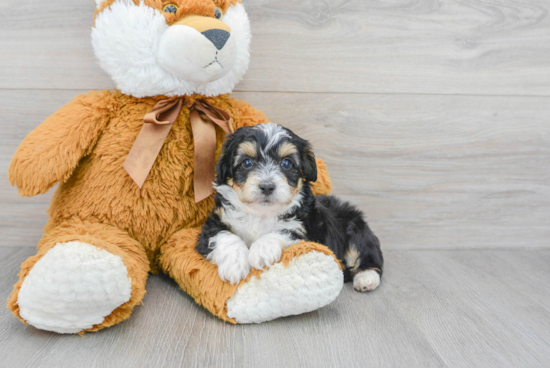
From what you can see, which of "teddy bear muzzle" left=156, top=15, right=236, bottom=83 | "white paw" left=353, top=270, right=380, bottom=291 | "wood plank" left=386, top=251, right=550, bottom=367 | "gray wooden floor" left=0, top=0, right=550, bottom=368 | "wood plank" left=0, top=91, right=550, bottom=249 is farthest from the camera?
"wood plank" left=0, top=91, right=550, bottom=249

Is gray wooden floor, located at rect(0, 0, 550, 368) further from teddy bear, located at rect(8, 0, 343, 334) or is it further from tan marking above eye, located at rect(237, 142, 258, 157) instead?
tan marking above eye, located at rect(237, 142, 258, 157)

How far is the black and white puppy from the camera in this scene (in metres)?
1.48

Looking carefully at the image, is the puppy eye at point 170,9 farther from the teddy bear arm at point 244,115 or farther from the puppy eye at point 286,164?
the puppy eye at point 286,164

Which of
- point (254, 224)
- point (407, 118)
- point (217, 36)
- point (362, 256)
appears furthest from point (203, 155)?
point (407, 118)

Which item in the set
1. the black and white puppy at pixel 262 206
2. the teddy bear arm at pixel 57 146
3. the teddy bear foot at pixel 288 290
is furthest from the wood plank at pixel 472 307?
the teddy bear arm at pixel 57 146

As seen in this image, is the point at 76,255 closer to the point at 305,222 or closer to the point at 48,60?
the point at 305,222

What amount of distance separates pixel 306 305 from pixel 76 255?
0.77 meters

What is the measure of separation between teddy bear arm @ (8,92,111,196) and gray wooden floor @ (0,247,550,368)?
491 mm

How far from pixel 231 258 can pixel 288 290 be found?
228 millimetres

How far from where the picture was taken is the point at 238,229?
1669 millimetres

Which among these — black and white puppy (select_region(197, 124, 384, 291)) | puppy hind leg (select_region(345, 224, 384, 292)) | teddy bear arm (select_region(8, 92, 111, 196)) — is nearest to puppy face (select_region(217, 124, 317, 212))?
black and white puppy (select_region(197, 124, 384, 291))

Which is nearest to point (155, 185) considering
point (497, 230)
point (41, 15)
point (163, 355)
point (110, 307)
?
point (110, 307)

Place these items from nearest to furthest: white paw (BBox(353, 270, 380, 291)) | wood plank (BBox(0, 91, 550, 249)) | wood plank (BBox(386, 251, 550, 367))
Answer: wood plank (BBox(386, 251, 550, 367))
white paw (BBox(353, 270, 380, 291))
wood plank (BBox(0, 91, 550, 249))

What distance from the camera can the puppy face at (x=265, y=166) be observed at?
1458mm
